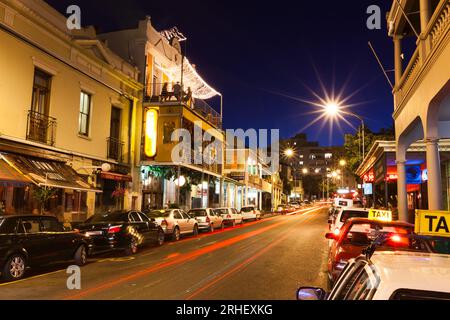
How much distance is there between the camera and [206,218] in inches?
1061

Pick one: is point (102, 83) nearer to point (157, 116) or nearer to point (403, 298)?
point (157, 116)

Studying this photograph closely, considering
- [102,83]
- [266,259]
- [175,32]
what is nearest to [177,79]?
[175,32]

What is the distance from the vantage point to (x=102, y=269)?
12.3 metres

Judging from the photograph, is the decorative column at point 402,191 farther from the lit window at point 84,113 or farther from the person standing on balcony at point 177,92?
the person standing on balcony at point 177,92

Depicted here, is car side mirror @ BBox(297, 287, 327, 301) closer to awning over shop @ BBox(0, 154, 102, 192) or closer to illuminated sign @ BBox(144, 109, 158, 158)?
awning over shop @ BBox(0, 154, 102, 192)

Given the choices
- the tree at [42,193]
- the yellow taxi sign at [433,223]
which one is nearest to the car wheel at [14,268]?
the tree at [42,193]

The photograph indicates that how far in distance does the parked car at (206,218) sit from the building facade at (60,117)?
3.98 metres

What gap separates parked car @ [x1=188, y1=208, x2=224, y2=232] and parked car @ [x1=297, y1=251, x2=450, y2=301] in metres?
23.0

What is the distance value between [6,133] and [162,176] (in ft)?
46.4

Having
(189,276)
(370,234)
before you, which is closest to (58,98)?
(189,276)

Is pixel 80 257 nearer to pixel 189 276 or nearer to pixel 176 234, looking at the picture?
pixel 189 276

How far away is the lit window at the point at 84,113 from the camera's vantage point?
22.1 m

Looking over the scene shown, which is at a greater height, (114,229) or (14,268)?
(114,229)

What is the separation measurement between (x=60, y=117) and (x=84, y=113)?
2.49 meters
